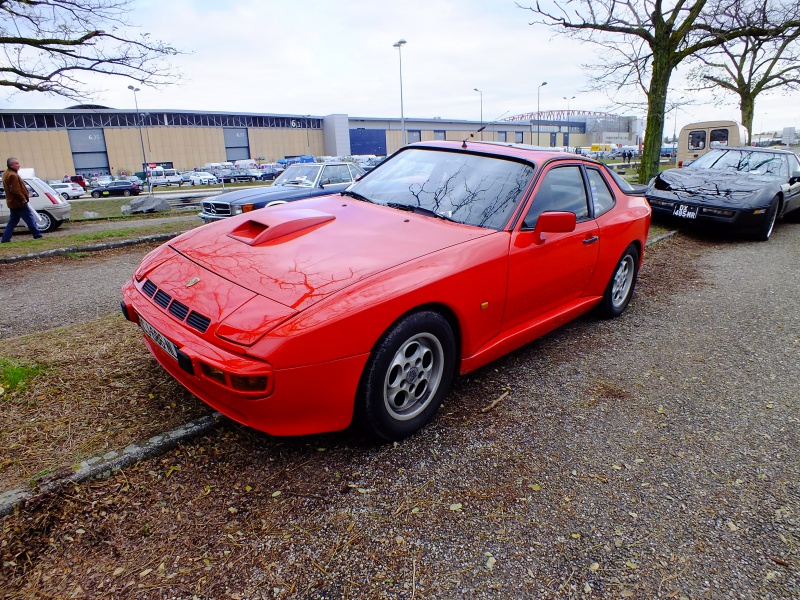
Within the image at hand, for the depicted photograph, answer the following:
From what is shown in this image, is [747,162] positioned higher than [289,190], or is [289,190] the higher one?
[747,162]

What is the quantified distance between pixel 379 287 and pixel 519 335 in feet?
4.32

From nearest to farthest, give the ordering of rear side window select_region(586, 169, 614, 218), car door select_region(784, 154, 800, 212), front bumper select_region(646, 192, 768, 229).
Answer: rear side window select_region(586, 169, 614, 218) < front bumper select_region(646, 192, 768, 229) < car door select_region(784, 154, 800, 212)

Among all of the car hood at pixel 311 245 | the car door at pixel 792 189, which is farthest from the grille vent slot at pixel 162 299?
the car door at pixel 792 189

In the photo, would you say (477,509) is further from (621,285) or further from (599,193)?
(621,285)

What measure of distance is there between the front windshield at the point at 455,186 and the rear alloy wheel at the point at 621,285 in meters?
1.63

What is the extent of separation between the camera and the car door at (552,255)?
10.4 feet

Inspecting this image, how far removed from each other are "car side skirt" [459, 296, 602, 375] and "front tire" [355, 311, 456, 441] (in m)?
0.20

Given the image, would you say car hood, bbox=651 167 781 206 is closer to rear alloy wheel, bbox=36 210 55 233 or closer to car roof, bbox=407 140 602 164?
car roof, bbox=407 140 602 164

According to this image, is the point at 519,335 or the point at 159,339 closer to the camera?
the point at 159,339

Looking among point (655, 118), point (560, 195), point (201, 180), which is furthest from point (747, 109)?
point (201, 180)

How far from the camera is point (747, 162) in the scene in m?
9.31

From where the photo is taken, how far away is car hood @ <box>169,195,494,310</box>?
2.40m

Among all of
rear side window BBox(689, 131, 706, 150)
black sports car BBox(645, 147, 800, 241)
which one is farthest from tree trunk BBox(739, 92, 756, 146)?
black sports car BBox(645, 147, 800, 241)

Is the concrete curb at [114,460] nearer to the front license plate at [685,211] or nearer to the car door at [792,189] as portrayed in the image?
the front license plate at [685,211]
